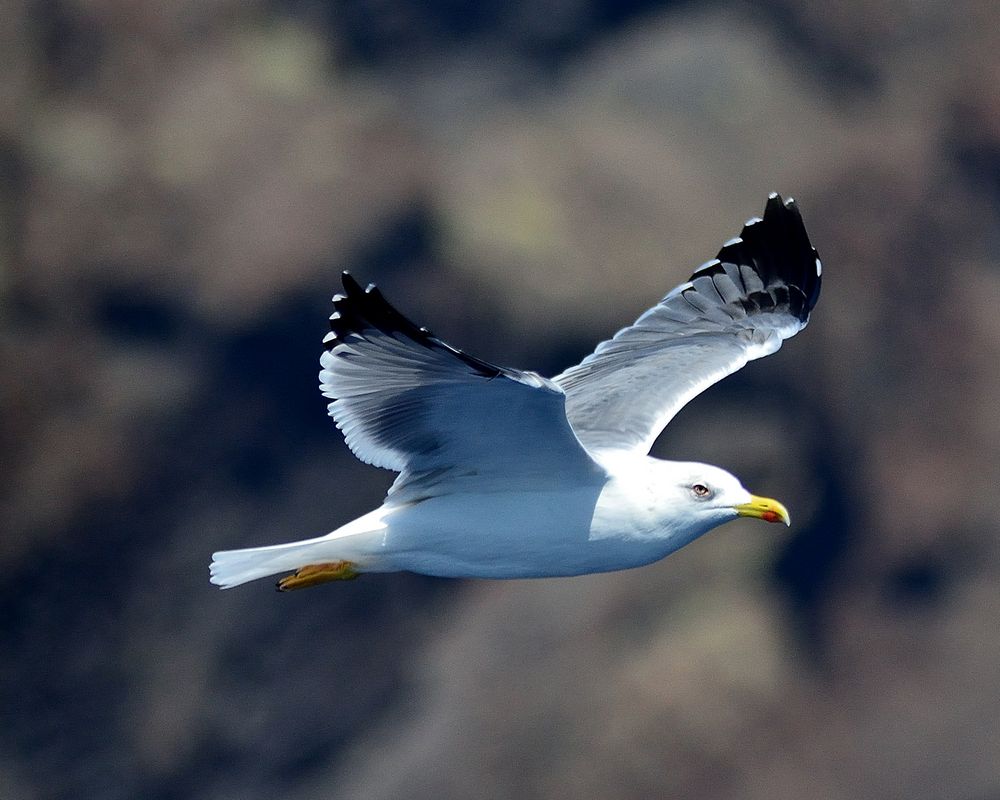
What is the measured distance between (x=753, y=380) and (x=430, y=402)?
39.3 feet

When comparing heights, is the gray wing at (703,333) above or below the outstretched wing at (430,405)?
above

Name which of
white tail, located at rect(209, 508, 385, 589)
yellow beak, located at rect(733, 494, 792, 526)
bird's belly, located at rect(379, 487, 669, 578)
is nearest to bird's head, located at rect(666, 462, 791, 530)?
yellow beak, located at rect(733, 494, 792, 526)

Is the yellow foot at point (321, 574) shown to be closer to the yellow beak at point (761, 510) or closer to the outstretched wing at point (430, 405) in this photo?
the outstretched wing at point (430, 405)

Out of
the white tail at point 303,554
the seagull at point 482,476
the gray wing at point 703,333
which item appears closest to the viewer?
the seagull at point 482,476

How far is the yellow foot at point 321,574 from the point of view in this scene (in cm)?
502

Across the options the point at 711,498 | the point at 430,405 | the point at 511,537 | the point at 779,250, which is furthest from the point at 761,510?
the point at 779,250

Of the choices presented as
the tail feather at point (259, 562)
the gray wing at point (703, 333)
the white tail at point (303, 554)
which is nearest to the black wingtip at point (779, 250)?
the gray wing at point (703, 333)

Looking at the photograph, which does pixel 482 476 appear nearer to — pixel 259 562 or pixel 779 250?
pixel 259 562

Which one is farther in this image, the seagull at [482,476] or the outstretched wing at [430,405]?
the seagull at [482,476]

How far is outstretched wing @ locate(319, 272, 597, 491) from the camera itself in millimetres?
4227

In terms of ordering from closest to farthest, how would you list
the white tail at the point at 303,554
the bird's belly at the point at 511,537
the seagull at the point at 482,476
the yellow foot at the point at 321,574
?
1. the seagull at the point at 482,476
2. the bird's belly at the point at 511,537
3. the white tail at the point at 303,554
4. the yellow foot at the point at 321,574

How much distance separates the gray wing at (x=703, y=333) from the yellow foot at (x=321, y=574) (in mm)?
999

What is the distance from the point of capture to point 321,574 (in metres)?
5.09

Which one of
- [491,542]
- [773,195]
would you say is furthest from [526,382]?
[773,195]
